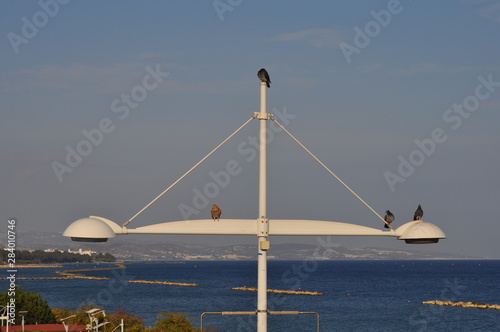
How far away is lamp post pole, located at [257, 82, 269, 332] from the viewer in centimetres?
983

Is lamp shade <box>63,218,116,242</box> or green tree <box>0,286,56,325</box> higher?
lamp shade <box>63,218,116,242</box>

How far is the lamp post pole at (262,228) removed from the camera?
983 cm

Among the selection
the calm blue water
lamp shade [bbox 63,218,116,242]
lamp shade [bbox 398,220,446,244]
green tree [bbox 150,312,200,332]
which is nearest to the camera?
lamp shade [bbox 63,218,116,242]

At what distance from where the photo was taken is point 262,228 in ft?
33.1

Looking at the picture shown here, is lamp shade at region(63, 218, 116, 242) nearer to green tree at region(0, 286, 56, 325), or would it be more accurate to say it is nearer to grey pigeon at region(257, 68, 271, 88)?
grey pigeon at region(257, 68, 271, 88)

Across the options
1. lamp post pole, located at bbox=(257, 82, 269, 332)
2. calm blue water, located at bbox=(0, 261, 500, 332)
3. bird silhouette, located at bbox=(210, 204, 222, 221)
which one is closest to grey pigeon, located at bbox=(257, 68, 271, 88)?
lamp post pole, located at bbox=(257, 82, 269, 332)

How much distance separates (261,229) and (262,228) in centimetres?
2

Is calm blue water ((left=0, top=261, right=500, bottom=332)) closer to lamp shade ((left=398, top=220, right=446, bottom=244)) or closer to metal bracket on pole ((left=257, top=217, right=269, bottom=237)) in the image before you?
lamp shade ((left=398, top=220, right=446, bottom=244))

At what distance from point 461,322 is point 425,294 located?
2308 inches

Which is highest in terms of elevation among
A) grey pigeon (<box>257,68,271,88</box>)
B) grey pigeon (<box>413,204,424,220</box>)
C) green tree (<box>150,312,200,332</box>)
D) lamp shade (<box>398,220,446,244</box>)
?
grey pigeon (<box>257,68,271,88</box>)

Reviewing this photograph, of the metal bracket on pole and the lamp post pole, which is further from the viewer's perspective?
the metal bracket on pole

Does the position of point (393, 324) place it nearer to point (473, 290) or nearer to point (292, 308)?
point (292, 308)

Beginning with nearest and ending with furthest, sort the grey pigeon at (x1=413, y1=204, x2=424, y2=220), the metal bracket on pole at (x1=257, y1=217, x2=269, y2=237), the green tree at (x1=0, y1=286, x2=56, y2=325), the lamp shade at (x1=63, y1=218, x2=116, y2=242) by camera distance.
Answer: the metal bracket on pole at (x1=257, y1=217, x2=269, y2=237) < the lamp shade at (x1=63, y1=218, x2=116, y2=242) < the grey pigeon at (x1=413, y1=204, x2=424, y2=220) < the green tree at (x1=0, y1=286, x2=56, y2=325)

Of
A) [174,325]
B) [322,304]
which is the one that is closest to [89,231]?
[174,325]
